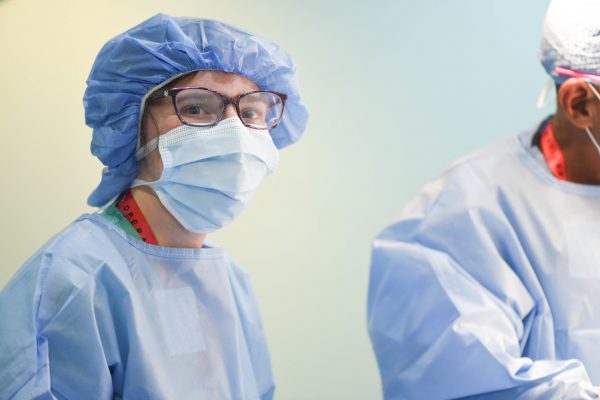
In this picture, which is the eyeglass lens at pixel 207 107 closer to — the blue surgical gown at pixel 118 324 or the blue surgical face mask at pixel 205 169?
the blue surgical face mask at pixel 205 169

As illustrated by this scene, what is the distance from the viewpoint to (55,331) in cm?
128

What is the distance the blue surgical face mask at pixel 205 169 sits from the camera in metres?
1.44

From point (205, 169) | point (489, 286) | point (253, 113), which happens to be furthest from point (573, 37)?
point (205, 169)

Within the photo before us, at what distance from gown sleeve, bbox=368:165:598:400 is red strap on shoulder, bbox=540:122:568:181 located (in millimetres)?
160

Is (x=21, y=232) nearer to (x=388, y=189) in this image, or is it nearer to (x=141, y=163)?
(x=141, y=163)

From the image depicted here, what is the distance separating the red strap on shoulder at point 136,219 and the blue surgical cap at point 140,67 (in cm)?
Answer: 5

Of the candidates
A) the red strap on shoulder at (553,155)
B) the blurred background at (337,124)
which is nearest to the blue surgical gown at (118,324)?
the blurred background at (337,124)

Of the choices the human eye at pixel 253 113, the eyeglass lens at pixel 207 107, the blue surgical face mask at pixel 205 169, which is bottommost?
the blue surgical face mask at pixel 205 169

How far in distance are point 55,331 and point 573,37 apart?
3.77ft

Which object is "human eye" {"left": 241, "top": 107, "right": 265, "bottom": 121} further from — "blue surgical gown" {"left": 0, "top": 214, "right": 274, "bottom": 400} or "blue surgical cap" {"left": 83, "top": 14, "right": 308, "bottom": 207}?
"blue surgical gown" {"left": 0, "top": 214, "right": 274, "bottom": 400}

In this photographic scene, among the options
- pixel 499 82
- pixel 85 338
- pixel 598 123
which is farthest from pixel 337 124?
pixel 85 338

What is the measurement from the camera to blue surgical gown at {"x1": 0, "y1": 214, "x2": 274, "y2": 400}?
1.26 meters

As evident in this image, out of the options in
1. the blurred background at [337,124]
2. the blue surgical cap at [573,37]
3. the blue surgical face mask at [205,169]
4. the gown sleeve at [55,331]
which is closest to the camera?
the gown sleeve at [55,331]

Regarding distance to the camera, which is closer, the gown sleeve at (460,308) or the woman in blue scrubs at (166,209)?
the woman in blue scrubs at (166,209)
